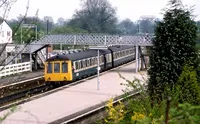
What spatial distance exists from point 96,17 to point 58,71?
43.0 meters

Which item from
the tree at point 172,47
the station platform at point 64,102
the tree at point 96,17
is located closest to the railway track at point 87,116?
the station platform at point 64,102

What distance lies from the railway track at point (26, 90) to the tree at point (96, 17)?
36.7 metres

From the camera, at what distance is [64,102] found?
17.0 metres

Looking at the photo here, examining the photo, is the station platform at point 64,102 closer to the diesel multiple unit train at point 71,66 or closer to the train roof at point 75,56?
the diesel multiple unit train at point 71,66

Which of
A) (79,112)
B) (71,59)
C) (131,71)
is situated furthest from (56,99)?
(131,71)

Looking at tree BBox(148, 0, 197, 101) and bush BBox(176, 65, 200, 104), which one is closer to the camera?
bush BBox(176, 65, 200, 104)

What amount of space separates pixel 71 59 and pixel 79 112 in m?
9.01

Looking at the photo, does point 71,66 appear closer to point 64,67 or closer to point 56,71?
point 64,67

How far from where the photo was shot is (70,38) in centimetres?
3212

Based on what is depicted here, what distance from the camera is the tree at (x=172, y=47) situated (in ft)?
36.2

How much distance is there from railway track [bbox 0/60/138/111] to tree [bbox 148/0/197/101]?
23.4 feet

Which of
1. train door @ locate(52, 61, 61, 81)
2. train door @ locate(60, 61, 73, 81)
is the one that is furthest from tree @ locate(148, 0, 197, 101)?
train door @ locate(52, 61, 61, 81)

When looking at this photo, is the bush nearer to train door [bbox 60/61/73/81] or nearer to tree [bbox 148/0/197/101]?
tree [bbox 148/0/197/101]

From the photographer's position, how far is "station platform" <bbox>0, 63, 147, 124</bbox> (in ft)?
44.9
